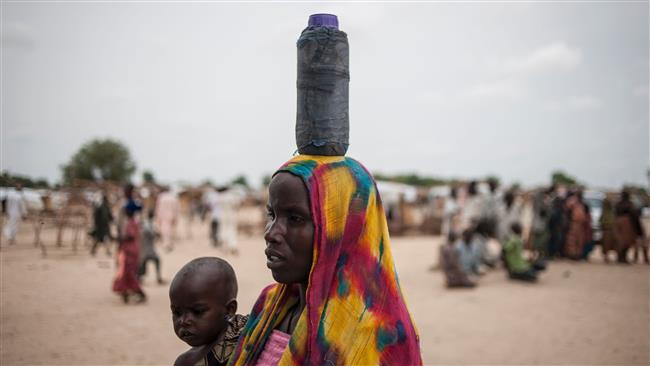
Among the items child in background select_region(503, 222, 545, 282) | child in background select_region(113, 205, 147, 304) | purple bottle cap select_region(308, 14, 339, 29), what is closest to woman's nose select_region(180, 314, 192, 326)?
purple bottle cap select_region(308, 14, 339, 29)

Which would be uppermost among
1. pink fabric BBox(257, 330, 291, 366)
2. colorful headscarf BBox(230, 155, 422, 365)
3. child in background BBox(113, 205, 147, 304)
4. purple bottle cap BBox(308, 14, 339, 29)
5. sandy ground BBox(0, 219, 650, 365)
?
purple bottle cap BBox(308, 14, 339, 29)

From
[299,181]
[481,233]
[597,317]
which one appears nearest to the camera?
[299,181]

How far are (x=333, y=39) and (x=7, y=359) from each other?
3667 mm

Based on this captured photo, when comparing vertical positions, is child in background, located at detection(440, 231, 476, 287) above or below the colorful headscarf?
below

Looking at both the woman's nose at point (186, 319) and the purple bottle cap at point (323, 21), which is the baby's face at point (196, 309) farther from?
the purple bottle cap at point (323, 21)

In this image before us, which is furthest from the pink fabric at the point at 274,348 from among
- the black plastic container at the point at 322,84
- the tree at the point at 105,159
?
the tree at the point at 105,159

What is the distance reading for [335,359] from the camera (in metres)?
1.54

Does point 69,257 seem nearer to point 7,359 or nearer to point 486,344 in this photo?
point 7,359

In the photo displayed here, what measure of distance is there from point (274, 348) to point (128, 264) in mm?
6564

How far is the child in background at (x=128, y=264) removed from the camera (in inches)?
298

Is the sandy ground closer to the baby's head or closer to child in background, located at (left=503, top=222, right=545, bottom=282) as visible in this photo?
child in background, located at (left=503, top=222, right=545, bottom=282)

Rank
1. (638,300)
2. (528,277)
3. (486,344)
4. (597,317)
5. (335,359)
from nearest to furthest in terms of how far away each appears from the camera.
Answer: (335,359) → (486,344) → (597,317) → (638,300) → (528,277)

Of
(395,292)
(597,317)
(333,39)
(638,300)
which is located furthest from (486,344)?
(333,39)

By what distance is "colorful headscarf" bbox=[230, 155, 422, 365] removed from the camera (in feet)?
5.11
